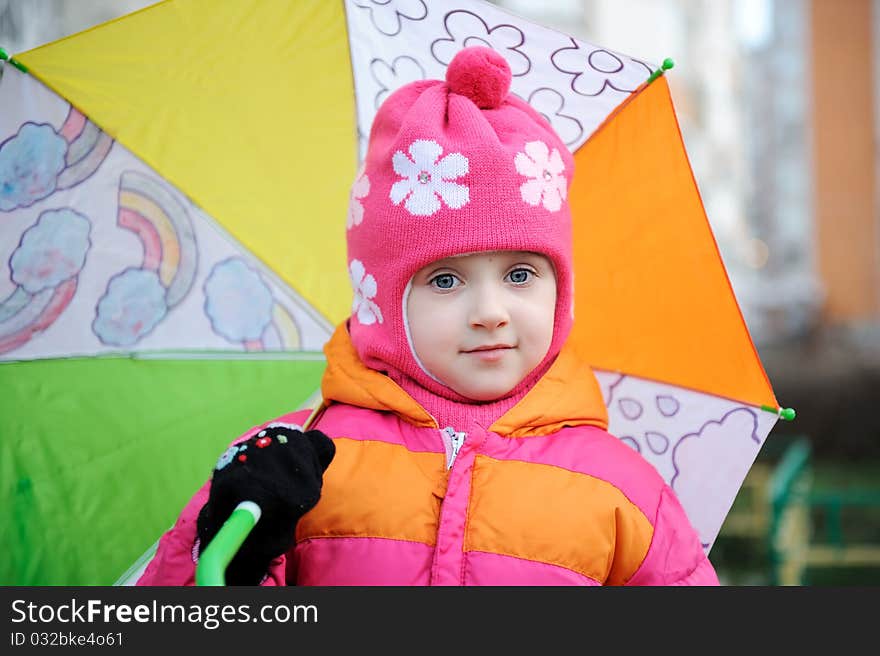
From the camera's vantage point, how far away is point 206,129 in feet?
7.41

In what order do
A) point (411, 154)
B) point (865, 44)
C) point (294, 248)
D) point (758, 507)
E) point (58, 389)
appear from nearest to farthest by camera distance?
point (411, 154)
point (58, 389)
point (294, 248)
point (758, 507)
point (865, 44)

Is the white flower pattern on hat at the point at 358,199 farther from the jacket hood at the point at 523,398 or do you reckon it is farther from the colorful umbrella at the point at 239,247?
the jacket hood at the point at 523,398

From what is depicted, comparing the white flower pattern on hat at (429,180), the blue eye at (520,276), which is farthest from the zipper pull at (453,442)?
the white flower pattern on hat at (429,180)

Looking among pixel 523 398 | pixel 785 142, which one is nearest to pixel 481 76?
pixel 523 398

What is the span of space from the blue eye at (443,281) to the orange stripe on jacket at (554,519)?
35cm

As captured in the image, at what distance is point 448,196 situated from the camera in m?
1.82

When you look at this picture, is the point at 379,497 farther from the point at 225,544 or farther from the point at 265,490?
the point at 225,544

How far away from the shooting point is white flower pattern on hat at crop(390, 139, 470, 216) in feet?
5.97

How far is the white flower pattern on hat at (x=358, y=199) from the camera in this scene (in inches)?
76.2

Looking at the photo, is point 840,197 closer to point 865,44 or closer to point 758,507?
point 865,44

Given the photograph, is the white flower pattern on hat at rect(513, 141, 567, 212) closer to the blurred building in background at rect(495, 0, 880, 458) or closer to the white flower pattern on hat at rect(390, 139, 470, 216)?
the white flower pattern on hat at rect(390, 139, 470, 216)

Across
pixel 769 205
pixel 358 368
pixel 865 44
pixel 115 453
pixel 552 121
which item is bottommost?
pixel 115 453
